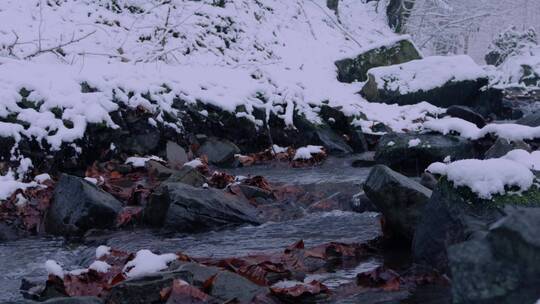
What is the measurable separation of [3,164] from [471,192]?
14.4 ft

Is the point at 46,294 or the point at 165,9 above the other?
the point at 165,9

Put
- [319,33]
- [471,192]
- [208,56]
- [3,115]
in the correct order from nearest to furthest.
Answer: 1. [471,192]
2. [3,115]
3. [208,56]
4. [319,33]

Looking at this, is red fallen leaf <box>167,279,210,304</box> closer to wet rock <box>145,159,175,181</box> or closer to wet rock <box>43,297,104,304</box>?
wet rock <box>43,297,104,304</box>

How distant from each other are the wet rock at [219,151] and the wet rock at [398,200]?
3.49 meters

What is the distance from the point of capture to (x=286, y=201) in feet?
18.5

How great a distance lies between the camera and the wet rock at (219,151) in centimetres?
740

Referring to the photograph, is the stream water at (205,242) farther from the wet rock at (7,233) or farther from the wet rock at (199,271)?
the wet rock at (199,271)

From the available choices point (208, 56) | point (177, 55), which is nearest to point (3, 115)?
point (177, 55)

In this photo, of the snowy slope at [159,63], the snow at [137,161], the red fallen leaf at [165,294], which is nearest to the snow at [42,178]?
the snowy slope at [159,63]

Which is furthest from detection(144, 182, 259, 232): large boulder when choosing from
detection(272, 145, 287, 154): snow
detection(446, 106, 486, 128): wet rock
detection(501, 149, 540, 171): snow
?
detection(446, 106, 486, 128): wet rock

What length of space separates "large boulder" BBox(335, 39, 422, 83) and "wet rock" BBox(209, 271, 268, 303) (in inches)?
382

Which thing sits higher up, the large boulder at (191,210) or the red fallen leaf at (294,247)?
the large boulder at (191,210)

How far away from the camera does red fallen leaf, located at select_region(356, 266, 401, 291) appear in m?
3.28

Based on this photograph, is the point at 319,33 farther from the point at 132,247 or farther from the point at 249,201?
the point at 132,247
